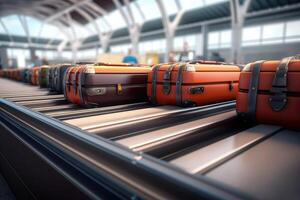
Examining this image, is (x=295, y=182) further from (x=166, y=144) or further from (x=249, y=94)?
(x=249, y=94)

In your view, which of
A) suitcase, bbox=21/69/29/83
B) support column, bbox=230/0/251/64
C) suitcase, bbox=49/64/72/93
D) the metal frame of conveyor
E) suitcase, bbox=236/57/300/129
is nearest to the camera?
the metal frame of conveyor

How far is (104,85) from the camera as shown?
5.86 feet

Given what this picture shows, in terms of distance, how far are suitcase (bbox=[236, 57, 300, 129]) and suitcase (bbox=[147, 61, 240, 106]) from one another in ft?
1.37

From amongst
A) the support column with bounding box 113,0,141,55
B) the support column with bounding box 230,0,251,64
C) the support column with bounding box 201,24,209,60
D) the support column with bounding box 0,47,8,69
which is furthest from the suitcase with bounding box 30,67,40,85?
the support column with bounding box 113,0,141,55

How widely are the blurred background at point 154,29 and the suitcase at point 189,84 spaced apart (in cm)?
66

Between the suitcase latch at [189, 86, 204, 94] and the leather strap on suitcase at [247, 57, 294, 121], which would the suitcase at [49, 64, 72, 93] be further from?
the leather strap on suitcase at [247, 57, 294, 121]

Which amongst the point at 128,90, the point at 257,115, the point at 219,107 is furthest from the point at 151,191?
the point at 128,90

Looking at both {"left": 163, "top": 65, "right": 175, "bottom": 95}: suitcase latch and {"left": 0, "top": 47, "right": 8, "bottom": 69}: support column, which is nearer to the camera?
{"left": 163, "top": 65, "right": 175, "bottom": 95}: suitcase latch

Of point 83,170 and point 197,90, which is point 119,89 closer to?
point 197,90

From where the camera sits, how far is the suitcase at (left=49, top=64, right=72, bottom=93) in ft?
8.80

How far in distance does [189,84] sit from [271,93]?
0.59 metres

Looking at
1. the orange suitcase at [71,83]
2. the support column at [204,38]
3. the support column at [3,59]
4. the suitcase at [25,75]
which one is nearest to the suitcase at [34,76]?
the suitcase at [25,75]

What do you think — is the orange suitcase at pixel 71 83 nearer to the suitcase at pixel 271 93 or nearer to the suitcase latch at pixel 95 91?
the suitcase latch at pixel 95 91

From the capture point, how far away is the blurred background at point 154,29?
10609 millimetres
